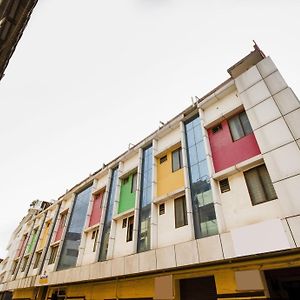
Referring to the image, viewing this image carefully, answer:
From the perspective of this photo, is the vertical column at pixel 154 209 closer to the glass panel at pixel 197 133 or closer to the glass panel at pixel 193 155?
the glass panel at pixel 193 155

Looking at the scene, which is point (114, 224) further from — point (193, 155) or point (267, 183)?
point (267, 183)

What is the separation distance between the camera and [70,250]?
52.1ft

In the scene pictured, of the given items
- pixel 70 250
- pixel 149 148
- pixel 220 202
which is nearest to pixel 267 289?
pixel 220 202

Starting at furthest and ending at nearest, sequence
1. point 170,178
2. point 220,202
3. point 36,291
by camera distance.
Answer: point 36,291 → point 170,178 → point 220,202

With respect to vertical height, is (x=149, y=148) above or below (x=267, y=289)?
above

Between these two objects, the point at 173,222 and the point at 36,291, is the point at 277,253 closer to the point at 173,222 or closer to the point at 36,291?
the point at 173,222

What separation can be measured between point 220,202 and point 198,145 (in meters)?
3.24

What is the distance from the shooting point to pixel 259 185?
8.02 metres

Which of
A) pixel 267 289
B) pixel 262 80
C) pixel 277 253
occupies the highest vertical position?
pixel 262 80

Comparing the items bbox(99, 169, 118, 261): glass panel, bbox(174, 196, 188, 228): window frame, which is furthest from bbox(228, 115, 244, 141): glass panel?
bbox(99, 169, 118, 261): glass panel

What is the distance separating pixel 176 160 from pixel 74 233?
1010cm

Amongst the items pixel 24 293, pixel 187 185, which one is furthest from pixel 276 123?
pixel 24 293

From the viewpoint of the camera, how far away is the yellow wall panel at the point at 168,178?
11094mm

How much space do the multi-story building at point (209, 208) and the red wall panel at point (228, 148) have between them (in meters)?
0.05
